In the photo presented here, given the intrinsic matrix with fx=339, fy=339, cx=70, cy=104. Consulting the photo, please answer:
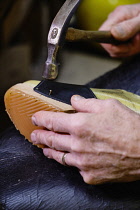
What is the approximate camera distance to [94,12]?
8.84 ft

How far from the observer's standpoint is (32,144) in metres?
1.14

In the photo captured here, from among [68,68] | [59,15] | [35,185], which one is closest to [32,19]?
[68,68]

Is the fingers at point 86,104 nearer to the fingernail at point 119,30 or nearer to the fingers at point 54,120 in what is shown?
the fingers at point 54,120

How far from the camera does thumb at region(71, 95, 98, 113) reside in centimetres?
96

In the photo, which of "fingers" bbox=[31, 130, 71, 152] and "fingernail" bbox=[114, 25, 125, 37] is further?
"fingernail" bbox=[114, 25, 125, 37]

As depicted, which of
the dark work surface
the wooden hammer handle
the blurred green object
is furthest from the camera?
the blurred green object

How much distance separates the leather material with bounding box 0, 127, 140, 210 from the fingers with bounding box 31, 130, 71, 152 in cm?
9

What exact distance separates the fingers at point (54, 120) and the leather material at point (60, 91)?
83 mm

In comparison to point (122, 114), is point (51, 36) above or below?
above

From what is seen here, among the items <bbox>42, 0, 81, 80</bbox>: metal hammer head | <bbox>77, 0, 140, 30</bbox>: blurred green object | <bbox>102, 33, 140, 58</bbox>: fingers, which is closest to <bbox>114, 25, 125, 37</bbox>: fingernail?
<bbox>102, 33, 140, 58</bbox>: fingers

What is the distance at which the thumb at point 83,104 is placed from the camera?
0.96 m

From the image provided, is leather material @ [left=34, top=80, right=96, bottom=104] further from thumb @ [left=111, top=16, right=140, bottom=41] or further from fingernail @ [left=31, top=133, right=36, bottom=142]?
thumb @ [left=111, top=16, right=140, bottom=41]

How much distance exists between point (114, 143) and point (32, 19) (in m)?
2.39

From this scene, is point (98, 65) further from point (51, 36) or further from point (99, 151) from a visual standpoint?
point (99, 151)
